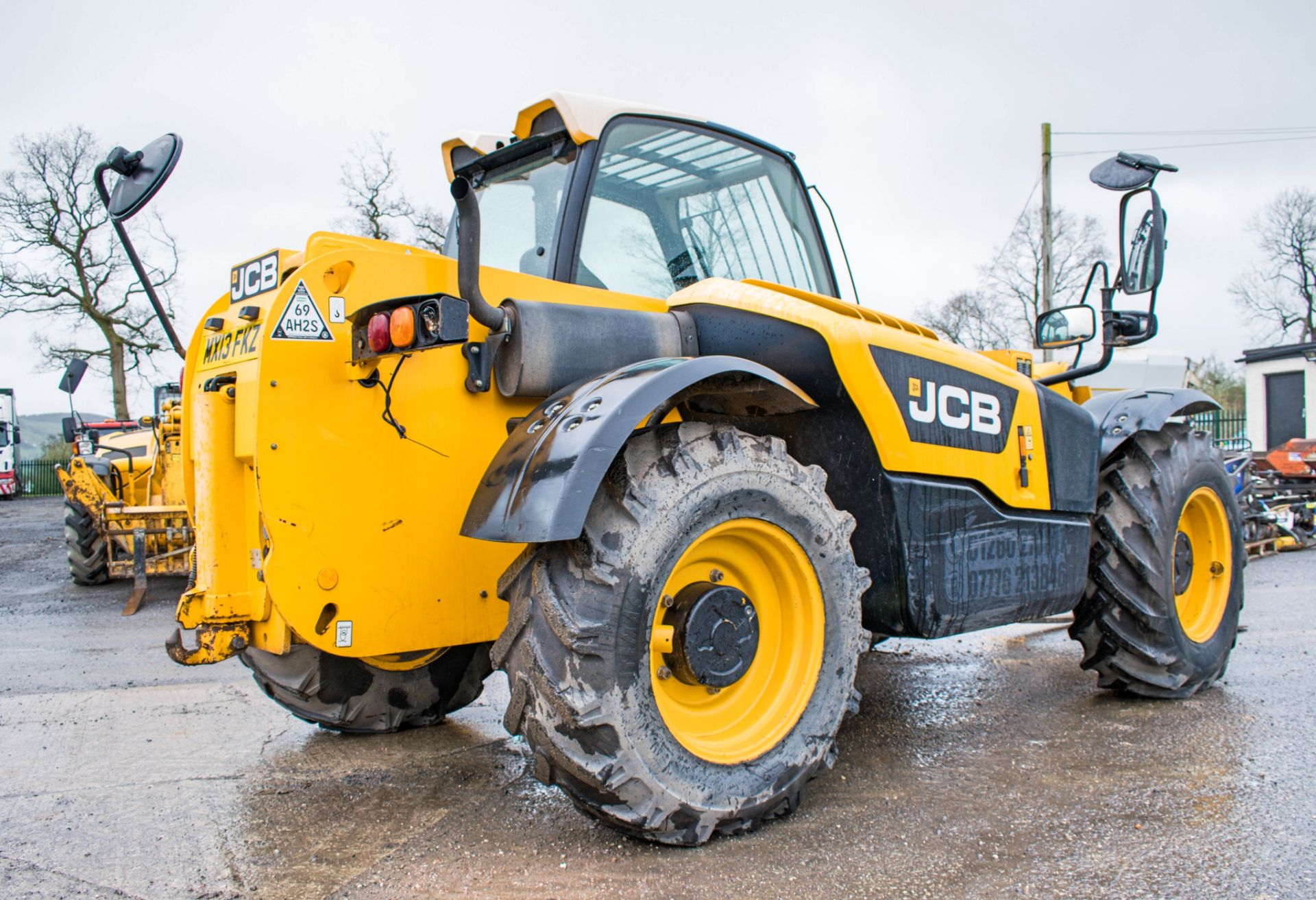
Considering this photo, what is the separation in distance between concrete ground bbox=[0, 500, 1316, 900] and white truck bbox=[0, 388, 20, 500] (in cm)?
2656

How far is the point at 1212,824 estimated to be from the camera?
9.62ft

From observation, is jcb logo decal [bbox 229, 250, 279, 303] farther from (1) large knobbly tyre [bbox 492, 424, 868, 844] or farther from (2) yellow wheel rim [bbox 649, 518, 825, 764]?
(2) yellow wheel rim [bbox 649, 518, 825, 764]

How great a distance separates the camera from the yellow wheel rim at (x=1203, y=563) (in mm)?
4734

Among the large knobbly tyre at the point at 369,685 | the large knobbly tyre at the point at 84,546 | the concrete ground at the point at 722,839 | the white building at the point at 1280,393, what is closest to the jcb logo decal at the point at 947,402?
the concrete ground at the point at 722,839

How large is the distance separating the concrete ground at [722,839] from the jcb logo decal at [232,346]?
1474 millimetres

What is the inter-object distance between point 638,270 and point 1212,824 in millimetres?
2594

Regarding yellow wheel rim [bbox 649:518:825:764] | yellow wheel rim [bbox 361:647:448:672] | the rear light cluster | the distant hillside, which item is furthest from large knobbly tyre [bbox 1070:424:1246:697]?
the distant hillside

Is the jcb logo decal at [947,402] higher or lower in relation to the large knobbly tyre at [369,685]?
higher

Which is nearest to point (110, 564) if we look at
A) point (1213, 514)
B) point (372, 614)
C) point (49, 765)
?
point (49, 765)

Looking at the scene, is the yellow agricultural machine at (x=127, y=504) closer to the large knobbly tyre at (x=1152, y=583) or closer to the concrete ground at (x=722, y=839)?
the concrete ground at (x=722, y=839)

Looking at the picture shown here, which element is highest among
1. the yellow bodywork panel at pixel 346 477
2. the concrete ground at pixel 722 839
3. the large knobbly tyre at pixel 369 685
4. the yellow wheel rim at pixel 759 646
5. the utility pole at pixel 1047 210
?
the utility pole at pixel 1047 210

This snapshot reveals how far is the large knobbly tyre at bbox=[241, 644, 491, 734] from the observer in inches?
144

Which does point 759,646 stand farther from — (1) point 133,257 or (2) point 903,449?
(1) point 133,257

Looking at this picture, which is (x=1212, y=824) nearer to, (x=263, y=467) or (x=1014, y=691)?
(x=1014, y=691)
